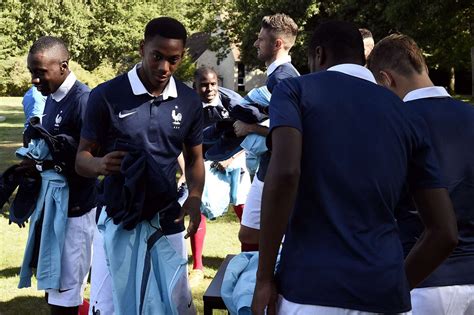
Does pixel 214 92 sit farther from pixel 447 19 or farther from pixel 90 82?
pixel 90 82

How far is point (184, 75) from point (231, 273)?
1682 inches

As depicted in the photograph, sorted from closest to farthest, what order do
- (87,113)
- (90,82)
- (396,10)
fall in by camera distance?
(87,113)
(396,10)
(90,82)

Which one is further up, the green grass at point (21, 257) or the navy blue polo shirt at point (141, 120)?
the navy blue polo shirt at point (141, 120)

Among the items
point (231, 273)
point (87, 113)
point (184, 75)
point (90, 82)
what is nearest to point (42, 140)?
point (87, 113)

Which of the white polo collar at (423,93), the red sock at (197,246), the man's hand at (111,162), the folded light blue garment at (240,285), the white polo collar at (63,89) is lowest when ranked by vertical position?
the red sock at (197,246)

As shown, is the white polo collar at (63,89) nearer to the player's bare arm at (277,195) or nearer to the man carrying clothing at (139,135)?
the man carrying clothing at (139,135)

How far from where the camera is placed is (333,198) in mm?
2369

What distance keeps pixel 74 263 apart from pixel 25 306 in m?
1.66

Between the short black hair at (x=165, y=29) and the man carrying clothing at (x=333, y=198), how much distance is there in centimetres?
133

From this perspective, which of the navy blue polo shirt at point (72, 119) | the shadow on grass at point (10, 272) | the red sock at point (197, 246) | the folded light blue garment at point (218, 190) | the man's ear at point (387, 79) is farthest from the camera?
the shadow on grass at point (10, 272)

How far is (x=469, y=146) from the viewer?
117 inches

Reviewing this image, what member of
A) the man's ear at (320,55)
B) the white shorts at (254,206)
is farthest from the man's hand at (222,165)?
the man's ear at (320,55)

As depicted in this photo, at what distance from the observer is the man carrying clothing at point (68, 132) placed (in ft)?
15.3

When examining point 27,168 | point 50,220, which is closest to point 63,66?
point 27,168
